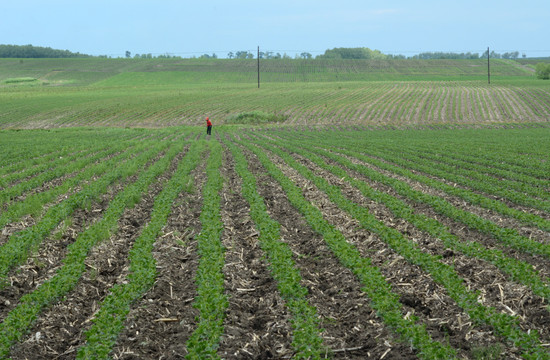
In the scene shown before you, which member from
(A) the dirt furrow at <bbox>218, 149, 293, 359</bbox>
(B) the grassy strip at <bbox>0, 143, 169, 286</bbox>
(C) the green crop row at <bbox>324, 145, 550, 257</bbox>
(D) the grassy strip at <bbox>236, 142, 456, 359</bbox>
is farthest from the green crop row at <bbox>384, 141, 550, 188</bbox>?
(B) the grassy strip at <bbox>0, 143, 169, 286</bbox>

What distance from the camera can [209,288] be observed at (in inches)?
297

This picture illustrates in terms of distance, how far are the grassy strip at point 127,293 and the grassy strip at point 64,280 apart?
795mm

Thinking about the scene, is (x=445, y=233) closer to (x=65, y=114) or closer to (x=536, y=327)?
(x=536, y=327)

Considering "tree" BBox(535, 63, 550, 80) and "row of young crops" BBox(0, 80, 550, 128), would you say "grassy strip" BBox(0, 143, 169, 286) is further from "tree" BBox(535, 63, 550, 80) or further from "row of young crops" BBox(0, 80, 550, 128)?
"tree" BBox(535, 63, 550, 80)

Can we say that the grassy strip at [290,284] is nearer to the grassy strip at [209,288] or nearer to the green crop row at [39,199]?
the grassy strip at [209,288]

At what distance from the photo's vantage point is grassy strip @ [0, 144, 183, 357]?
6293 millimetres

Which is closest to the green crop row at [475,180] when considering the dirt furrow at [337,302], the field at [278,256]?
the field at [278,256]

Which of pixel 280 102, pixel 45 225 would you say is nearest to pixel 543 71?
pixel 280 102

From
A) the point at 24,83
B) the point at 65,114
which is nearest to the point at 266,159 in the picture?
the point at 65,114

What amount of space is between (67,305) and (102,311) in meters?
0.79

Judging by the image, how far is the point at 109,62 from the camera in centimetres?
14588

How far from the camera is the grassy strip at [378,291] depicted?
5841mm

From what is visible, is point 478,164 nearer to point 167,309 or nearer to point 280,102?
point 167,309

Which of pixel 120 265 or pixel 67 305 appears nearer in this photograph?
pixel 67 305
